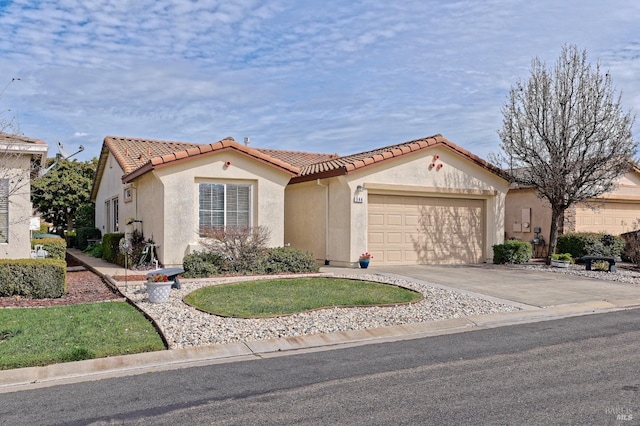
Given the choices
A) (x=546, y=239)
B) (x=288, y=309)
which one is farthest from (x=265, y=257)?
(x=546, y=239)

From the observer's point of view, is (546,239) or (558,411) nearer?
(558,411)

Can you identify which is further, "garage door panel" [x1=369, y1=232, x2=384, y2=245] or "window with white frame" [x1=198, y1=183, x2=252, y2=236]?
"garage door panel" [x1=369, y1=232, x2=384, y2=245]

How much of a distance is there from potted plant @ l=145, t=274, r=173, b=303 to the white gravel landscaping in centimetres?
14

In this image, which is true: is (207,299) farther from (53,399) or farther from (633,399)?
(633,399)

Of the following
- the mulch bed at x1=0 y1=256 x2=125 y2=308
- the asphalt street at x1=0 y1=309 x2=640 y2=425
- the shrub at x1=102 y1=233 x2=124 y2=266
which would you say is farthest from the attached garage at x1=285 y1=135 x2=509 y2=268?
the asphalt street at x1=0 y1=309 x2=640 y2=425

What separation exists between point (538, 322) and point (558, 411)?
474 cm

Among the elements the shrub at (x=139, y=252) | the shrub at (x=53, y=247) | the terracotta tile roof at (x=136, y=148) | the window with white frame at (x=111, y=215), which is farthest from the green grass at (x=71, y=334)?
the window with white frame at (x=111, y=215)

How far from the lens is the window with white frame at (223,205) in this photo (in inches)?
596

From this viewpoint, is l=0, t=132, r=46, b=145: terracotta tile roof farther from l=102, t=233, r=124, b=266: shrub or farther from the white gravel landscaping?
l=102, t=233, r=124, b=266: shrub

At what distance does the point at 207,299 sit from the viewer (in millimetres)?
10461

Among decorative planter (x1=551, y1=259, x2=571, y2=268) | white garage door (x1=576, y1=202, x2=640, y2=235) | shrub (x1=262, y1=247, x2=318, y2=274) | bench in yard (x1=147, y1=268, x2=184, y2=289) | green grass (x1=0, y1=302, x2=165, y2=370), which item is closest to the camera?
green grass (x1=0, y1=302, x2=165, y2=370)

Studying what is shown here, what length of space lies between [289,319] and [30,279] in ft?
17.9

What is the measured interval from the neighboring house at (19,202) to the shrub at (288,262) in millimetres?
5832

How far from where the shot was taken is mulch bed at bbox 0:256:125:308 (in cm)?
1018
